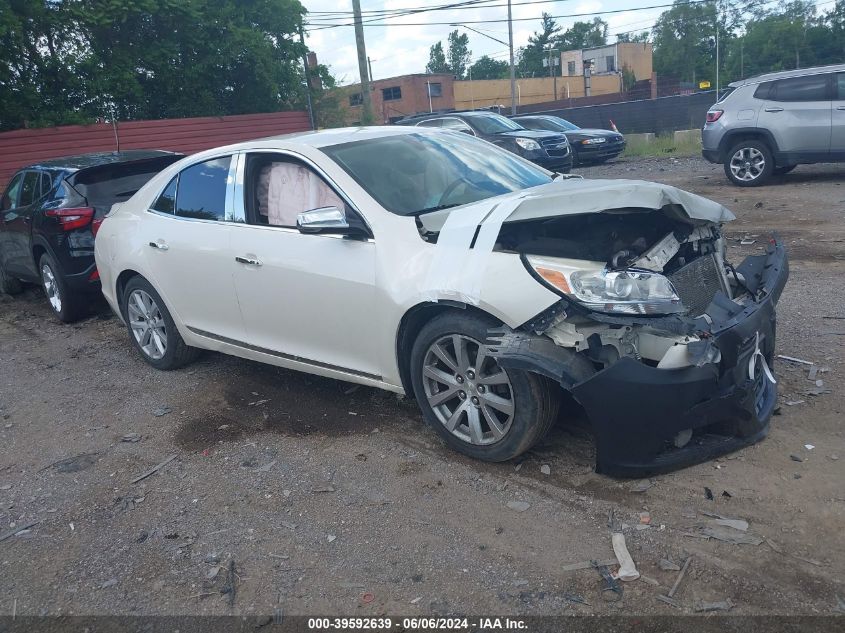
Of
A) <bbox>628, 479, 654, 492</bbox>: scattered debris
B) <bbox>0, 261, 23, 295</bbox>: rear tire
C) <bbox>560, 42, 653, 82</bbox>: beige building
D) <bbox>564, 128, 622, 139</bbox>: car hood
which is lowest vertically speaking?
<bbox>628, 479, 654, 492</bbox>: scattered debris

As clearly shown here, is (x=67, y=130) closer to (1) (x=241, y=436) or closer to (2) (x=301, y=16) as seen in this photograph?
(2) (x=301, y=16)

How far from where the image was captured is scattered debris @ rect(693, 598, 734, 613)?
2.69 metres

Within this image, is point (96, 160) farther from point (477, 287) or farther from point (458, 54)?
point (458, 54)

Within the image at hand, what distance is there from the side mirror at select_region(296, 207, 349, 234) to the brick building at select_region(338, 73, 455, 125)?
50.3 m

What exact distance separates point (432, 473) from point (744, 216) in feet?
26.0

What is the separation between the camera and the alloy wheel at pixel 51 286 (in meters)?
7.83

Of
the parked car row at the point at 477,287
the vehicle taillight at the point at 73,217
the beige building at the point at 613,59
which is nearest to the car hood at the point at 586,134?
the vehicle taillight at the point at 73,217

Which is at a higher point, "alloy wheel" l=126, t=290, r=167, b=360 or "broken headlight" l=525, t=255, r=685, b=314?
"broken headlight" l=525, t=255, r=685, b=314

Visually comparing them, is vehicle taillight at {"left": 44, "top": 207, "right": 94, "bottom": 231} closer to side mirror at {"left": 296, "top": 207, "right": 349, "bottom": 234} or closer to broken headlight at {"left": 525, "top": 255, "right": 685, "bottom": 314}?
side mirror at {"left": 296, "top": 207, "right": 349, "bottom": 234}

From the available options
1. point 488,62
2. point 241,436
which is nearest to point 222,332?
point 241,436

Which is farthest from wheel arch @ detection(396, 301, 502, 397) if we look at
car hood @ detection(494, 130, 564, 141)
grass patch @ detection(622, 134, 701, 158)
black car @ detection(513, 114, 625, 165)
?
grass patch @ detection(622, 134, 701, 158)

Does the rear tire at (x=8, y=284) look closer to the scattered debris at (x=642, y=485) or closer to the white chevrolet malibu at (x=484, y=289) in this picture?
the white chevrolet malibu at (x=484, y=289)

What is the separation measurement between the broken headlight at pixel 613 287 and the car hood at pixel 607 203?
0.31 metres

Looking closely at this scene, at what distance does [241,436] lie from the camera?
4668mm
